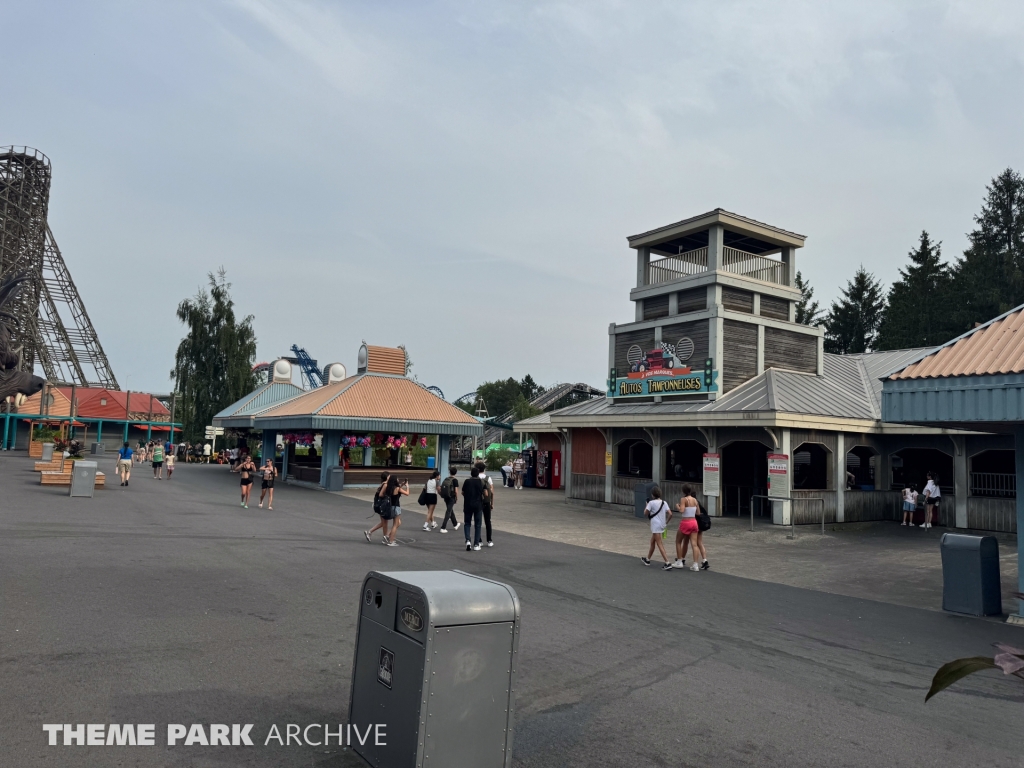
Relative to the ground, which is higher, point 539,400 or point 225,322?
point 225,322

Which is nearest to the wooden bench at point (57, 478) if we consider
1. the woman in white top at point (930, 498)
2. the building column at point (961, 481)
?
the woman in white top at point (930, 498)

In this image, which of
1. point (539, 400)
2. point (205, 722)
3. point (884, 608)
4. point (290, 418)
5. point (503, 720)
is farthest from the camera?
point (539, 400)

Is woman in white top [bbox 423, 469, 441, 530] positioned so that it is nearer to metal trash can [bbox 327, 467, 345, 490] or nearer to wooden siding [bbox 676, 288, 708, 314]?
wooden siding [bbox 676, 288, 708, 314]

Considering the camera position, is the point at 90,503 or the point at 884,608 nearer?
the point at 884,608

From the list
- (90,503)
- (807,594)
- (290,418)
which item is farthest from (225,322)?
(807,594)

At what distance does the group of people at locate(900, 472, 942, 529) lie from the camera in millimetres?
21906

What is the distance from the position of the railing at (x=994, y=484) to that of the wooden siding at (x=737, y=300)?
8.48 metres

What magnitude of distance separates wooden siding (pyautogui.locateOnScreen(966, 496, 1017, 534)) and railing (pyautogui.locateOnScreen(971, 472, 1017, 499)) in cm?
Result: 51

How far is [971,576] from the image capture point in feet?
35.6

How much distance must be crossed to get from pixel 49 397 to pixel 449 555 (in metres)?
50.0

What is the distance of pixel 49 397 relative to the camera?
173 ft

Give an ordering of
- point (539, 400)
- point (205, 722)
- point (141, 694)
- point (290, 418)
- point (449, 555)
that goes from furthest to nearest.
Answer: point (539, 400) < point (290, 418) < point (449, 555) < point (141, 694) < point (205, 722)

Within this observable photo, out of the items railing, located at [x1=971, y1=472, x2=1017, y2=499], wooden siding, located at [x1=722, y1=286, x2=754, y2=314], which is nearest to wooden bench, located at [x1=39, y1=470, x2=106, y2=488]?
wooden siding, located at [x1=722, y1=286, x2=754, y2=314]

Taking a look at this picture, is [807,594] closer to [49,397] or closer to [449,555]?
[449,555]
